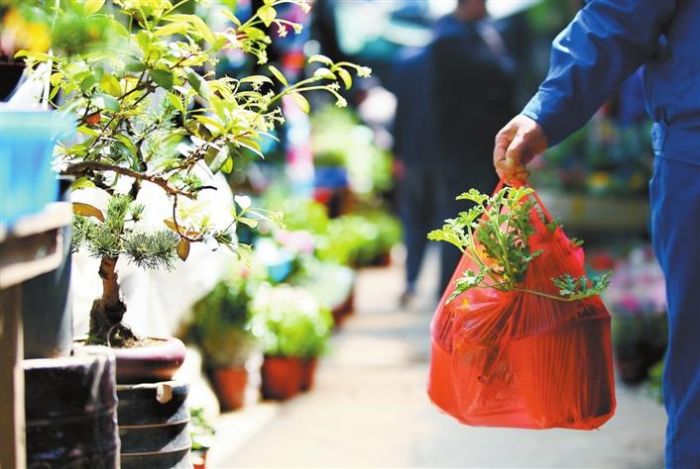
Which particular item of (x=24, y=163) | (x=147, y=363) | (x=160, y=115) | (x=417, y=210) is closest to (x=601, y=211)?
(x=417, y=210)

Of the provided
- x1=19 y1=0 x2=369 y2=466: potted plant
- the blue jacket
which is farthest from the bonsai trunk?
the blue jacket

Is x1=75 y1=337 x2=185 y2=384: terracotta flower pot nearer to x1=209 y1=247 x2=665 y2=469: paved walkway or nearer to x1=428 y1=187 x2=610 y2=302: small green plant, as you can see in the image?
x1=428 y1=187 x2=610 y2=302: small green plant

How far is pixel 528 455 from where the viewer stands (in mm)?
5207

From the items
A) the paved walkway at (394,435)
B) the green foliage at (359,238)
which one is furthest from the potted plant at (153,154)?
the green foliage at (359,238)

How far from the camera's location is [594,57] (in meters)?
3.27

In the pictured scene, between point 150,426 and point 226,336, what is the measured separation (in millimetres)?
3160

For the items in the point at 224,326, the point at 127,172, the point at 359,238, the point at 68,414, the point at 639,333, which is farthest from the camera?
the point at 359,238

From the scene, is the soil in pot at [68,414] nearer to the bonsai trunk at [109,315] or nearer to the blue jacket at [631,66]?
the bonsai trunk at [109,315]

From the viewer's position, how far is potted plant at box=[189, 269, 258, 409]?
235 inches

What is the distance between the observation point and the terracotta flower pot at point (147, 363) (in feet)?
9.21

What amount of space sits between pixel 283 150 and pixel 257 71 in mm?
1351

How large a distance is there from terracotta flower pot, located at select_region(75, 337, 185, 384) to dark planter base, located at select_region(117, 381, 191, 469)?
0.02m

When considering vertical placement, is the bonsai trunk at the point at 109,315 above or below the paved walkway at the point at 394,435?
above

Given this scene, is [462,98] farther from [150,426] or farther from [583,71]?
[150,426]
